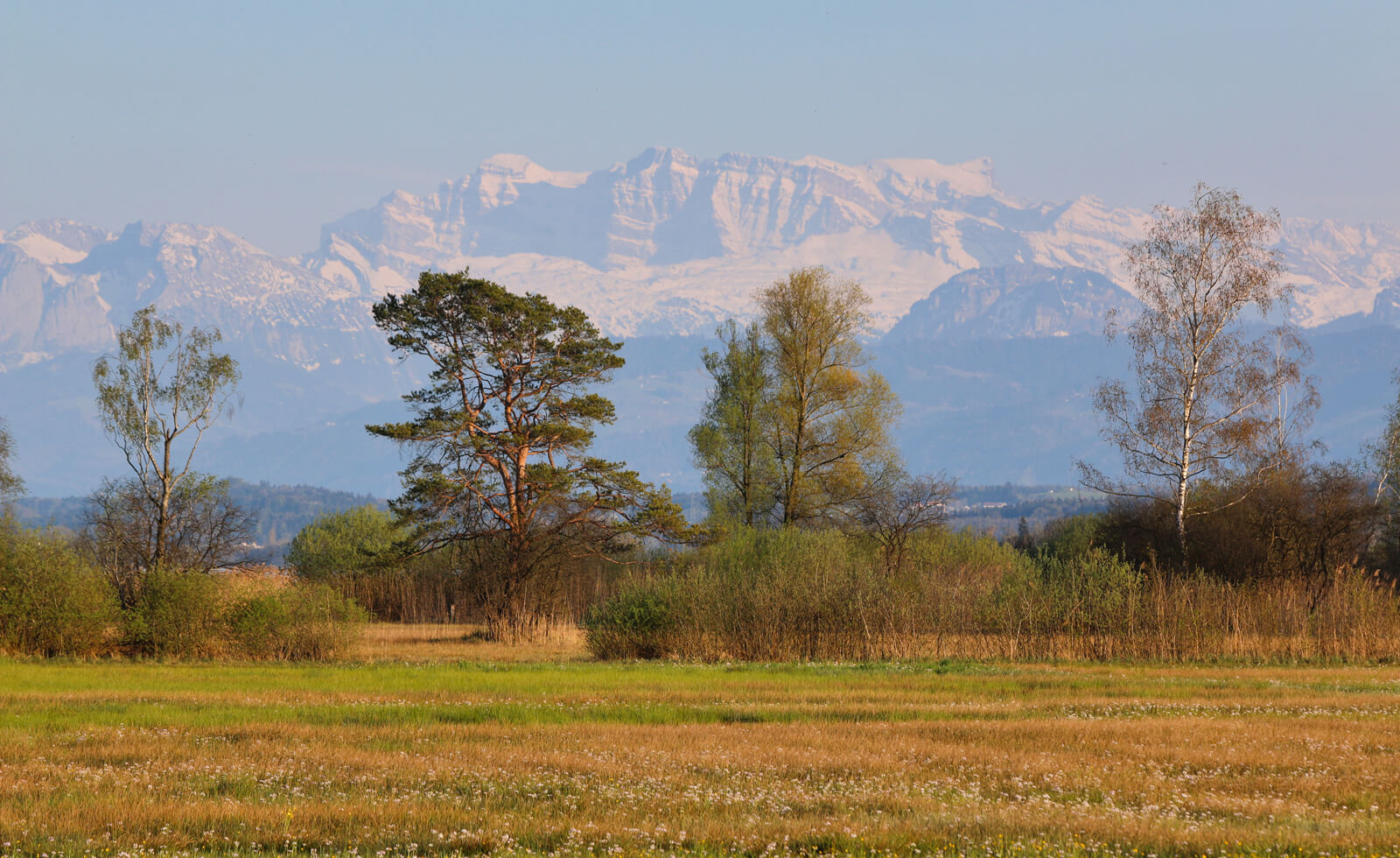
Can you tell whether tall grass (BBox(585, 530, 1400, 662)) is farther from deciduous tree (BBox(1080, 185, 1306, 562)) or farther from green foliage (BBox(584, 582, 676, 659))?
deciduous tree (BBox(1080, 185, 1306, 562))

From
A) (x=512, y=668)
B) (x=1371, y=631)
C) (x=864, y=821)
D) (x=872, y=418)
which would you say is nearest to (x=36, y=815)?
(x=864, y=821)

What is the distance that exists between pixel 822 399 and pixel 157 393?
28374 millimetres

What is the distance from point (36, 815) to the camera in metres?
10.0

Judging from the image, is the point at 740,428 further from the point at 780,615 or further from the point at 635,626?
the point at 780,615

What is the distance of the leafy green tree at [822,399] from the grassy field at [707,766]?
28451 millimetres

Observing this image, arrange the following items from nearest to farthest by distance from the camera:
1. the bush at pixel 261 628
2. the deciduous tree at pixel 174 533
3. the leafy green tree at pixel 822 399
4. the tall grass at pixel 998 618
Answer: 1. the tall grass at pixel 998 618
2. the bush at pixel 261 628
3. the deciduous tree at pixel 174 533
4. the leafy green tree at pixel 822 399

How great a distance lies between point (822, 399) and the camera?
52.1 m

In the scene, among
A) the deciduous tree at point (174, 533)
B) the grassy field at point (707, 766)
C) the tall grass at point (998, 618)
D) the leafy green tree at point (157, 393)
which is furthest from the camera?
the leafy green tree at point (157, 393)

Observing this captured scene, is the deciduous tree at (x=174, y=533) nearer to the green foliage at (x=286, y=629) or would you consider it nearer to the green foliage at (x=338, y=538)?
the green foliage at (x=286, y=629)

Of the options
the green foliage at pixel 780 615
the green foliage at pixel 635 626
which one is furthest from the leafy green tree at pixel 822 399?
the green foliage at pixel 635 626

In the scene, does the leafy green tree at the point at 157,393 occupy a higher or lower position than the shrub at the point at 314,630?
higher

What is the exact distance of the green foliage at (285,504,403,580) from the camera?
79.5m

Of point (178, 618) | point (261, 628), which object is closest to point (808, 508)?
point (261, 628)

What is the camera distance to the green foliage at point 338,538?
7950cm
